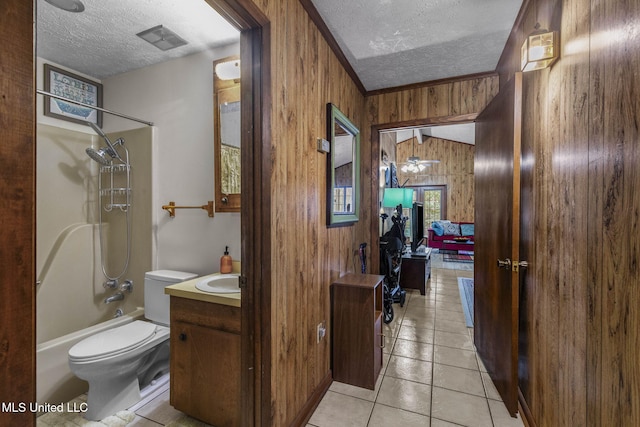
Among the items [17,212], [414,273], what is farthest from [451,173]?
[17,212]

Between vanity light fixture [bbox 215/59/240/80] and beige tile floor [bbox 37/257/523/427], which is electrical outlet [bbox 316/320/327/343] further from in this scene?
vanity light fixture [bbox 215/59/240/80]

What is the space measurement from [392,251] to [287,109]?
245 cm

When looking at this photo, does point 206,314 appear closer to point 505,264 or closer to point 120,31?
point 505,264

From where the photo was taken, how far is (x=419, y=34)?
205 centimetres

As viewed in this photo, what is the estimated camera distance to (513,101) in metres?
1.68

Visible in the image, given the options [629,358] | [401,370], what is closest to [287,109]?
[629,358]

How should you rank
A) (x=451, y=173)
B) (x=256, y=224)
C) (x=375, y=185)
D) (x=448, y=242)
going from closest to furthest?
1. (x=256, y=224)
2. (x=375, y=185)
3. (x=448, y=242)
4. (x=451, y=173)

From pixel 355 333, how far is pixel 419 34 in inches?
88.3

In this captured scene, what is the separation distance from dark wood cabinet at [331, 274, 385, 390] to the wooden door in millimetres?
823

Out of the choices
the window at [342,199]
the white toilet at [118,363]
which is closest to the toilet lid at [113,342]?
the white toilet at [118,363]

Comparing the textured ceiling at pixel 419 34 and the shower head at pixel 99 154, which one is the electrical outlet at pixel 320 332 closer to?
the textured ceiling at pixel 419 34

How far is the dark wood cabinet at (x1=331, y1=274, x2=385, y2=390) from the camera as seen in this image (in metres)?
2.03

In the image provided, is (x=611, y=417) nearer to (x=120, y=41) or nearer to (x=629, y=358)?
(x=629, y=358)

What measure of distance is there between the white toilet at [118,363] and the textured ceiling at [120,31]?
1.82 meters
